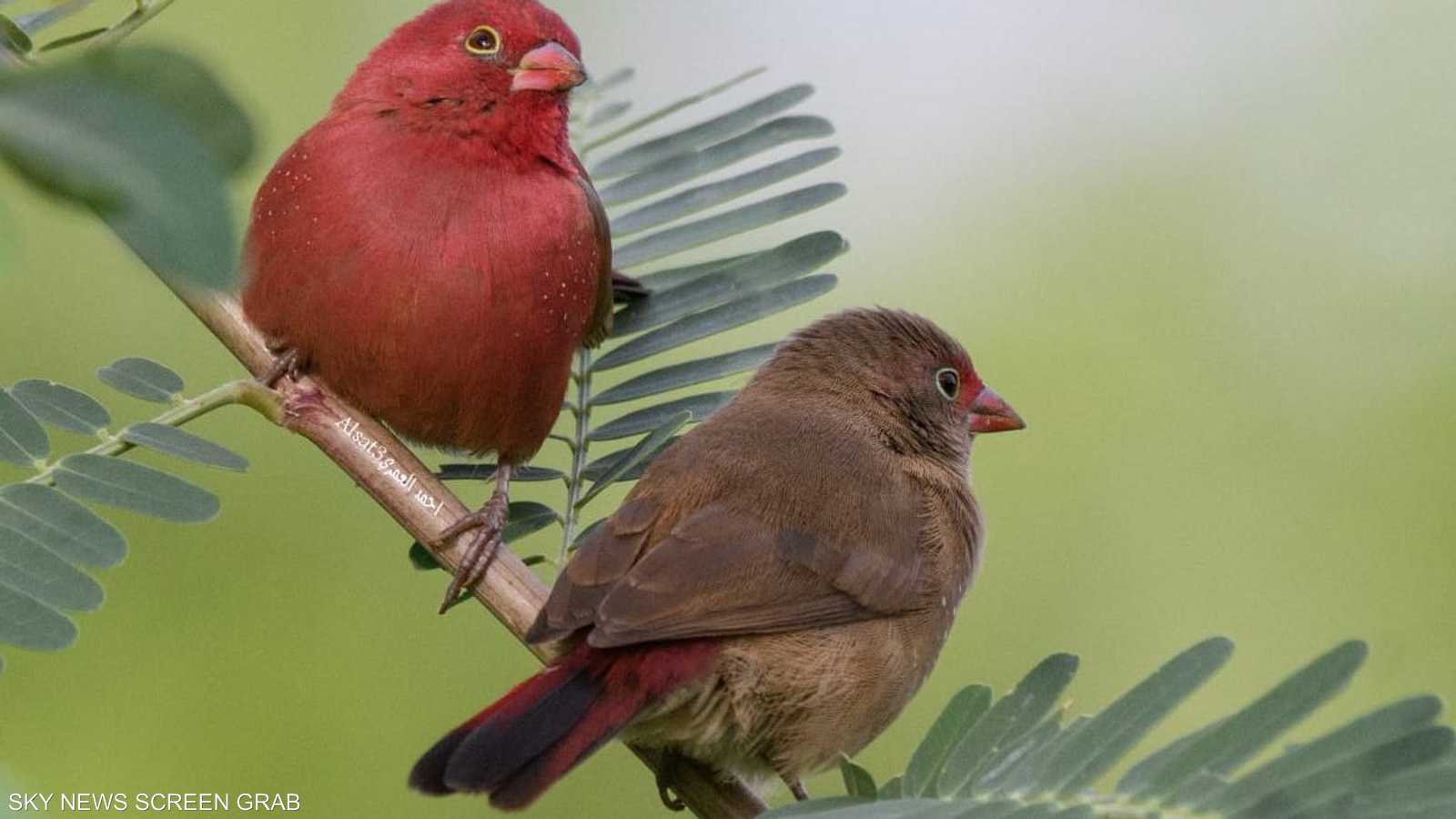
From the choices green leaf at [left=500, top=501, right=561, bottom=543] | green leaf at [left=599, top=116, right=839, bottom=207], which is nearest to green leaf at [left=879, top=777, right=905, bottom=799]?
green leaf at [left=500, top=501, right=561, bottom=543]

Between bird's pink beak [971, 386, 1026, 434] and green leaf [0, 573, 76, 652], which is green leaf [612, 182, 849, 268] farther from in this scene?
green leaf [0, 573, 76, 652]

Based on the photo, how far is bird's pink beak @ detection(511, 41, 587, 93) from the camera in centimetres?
370

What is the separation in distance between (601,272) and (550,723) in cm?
132

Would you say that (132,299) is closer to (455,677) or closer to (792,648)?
(455,677)

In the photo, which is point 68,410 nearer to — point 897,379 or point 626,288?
point 626,288

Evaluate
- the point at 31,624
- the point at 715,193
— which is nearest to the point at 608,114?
the point at 715,193

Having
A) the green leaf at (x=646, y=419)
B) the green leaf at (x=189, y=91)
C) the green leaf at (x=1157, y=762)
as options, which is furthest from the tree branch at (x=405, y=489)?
the green leaf at (x=189, y=91)

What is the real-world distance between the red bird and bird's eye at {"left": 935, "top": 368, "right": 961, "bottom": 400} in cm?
93

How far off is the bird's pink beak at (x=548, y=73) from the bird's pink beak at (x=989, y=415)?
4.13 feet

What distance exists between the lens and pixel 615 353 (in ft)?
11.8

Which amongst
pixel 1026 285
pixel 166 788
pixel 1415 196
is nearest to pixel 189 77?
pixel 166 788

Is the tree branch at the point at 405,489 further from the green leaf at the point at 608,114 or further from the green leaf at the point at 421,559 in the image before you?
the green leaf at the point at 608,114

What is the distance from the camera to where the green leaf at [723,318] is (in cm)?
332

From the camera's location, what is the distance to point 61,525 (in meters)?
2.14
